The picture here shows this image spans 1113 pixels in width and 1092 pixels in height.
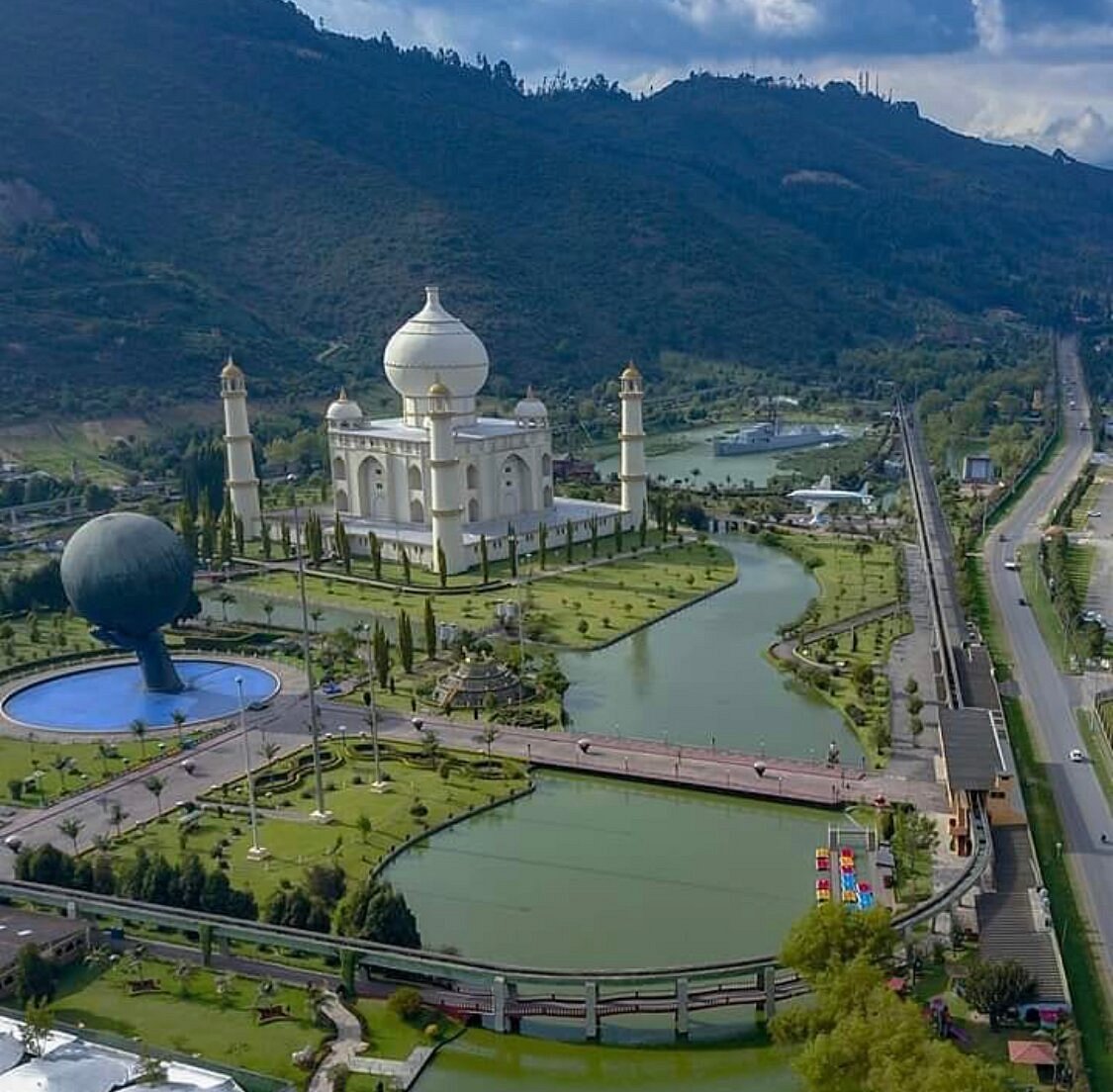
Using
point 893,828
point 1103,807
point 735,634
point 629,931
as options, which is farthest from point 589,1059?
point 735,634

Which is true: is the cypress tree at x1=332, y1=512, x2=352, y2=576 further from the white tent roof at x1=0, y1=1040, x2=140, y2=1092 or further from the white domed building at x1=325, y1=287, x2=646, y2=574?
the white tent roof at x1=0, y1=1040, x2=140, y2=1092

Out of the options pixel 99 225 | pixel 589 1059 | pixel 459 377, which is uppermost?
pixel 99 225

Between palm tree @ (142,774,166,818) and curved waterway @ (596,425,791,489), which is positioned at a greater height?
curved waterway @ (596,425,791,489)

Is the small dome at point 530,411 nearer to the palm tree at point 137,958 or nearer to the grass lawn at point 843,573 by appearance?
the grass lawn at point 843,573

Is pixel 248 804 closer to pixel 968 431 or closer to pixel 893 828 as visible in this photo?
pixel 893 828

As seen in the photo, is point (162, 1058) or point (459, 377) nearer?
point (162, 1058)

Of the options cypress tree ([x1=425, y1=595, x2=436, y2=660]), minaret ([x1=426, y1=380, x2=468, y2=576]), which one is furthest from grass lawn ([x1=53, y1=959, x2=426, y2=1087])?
minaret ([x1=426, y1=380, x2=468, y2=576])
